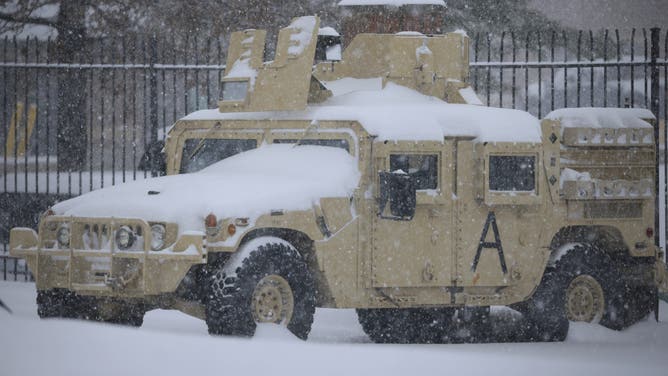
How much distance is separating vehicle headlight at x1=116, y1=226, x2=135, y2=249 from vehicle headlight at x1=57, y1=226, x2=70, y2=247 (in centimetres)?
52

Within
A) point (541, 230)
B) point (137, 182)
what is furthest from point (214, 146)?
point (541, 230)

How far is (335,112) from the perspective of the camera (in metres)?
10.9

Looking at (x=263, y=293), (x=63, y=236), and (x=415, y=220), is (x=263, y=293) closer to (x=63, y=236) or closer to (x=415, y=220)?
(x=63, y=236)

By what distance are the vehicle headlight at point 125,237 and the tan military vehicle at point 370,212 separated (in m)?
0.02

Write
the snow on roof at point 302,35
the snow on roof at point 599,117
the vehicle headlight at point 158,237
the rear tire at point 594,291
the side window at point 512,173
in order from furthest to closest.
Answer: the snow on roof at point 599,117 → the rear tire at point 594,291 → the side window at point 512,173 → the snow on roof at point 302,35 → the vehicle headlight at point 158,237

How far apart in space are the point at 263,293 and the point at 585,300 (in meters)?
3.80

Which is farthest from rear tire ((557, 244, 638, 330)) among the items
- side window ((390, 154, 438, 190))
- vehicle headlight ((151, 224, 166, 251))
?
vehicle headlight ((151, 224, 166, 251))

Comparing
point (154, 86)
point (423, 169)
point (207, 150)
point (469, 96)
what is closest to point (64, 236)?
point (207, 150)

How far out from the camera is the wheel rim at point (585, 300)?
11.9m

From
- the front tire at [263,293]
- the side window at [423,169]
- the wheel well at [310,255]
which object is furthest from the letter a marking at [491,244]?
the front tire at [263,293]

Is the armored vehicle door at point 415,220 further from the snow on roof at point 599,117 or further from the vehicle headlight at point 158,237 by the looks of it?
the vehicle headlight at point 158,237

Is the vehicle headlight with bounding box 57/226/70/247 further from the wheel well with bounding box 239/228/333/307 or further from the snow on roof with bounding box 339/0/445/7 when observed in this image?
the snow on roof with bounding box 339/0/445/7

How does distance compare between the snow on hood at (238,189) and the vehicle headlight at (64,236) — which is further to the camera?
the vehicle headlight at (64,236)

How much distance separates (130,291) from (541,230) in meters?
3.97
